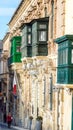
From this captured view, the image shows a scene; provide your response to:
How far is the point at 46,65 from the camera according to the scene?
31.6 meters

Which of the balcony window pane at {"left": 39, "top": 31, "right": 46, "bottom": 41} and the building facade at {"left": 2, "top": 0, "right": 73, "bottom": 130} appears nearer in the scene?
the building facade at {"left": 2, "top": 0, "right": 73, "bottom": 130}

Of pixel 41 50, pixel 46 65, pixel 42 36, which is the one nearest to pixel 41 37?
pixel 42 36

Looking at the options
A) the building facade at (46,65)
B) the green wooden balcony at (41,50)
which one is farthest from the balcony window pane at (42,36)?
the green wooden balcony at (41,50)

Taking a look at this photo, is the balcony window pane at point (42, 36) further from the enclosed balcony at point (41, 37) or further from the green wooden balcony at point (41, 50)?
the green wooden balcony at point (41, 50)

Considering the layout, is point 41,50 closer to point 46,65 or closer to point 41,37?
point 41,37

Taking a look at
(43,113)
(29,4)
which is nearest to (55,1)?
(43,113)

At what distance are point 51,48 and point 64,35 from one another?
18.8 ft

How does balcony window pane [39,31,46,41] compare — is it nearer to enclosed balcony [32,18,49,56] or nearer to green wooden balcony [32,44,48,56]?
enclosed balcony [32,18,49,56]

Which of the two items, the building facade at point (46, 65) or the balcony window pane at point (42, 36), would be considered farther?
the balcony window pane at point (42, 36)

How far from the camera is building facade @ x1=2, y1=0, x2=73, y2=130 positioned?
2642 cm

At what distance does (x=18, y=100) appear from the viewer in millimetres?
46438

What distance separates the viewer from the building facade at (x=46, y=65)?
2642cm

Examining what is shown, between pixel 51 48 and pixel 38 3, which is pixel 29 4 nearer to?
pixel 38 3

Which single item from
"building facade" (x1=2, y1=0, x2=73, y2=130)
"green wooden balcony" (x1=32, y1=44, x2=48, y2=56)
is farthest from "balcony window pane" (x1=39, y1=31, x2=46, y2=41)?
"green wooden balcony" (x1=32, y1=44, x2=48, y2=56)
